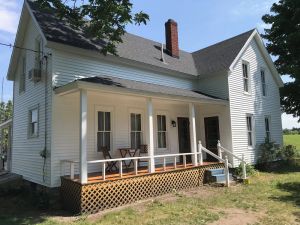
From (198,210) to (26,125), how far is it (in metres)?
8.33

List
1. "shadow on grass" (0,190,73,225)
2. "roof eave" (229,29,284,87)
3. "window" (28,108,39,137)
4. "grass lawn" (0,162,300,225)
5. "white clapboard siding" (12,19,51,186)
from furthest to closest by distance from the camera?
1. "roof eave" (229,29,284,87)
2. "window" (28,108,39,137)
3. "white clapboard siding" (12,19,51,186)
4. "shadow on grass" (0,190,73,225)
5. "grass lawn" (0,162,300,225)

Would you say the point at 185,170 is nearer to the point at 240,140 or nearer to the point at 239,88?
the point at 240,140

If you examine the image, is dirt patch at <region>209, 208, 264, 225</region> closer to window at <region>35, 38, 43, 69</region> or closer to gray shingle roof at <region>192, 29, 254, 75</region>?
gray shingle roof at <region>192, 29, 254, 75</region>

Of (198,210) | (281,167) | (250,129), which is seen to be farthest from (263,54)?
(198,210)

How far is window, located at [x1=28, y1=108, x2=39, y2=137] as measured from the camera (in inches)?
455

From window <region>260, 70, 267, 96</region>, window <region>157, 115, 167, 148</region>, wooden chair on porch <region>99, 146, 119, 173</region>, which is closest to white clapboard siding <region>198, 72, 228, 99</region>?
window <region>157, 115, 167, 148</region>

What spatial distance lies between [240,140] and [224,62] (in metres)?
4.30

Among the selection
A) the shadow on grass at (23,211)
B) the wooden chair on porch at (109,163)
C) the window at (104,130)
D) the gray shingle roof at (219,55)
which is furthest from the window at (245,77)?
the shadow on grass at (23,211)

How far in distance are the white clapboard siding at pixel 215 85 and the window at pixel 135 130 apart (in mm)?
4684

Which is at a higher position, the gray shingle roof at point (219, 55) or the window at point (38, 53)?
the gray shingle roof at point (219, 55)

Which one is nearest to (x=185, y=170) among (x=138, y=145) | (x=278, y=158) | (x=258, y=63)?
(x=138, y=145)

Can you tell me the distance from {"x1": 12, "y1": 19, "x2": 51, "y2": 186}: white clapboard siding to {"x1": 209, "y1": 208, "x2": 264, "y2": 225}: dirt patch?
592cm

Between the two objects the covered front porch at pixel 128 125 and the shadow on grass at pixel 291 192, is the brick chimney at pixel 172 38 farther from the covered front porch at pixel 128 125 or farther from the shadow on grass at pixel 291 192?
the shadow on grass at pixel 291 192

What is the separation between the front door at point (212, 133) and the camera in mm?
15180
